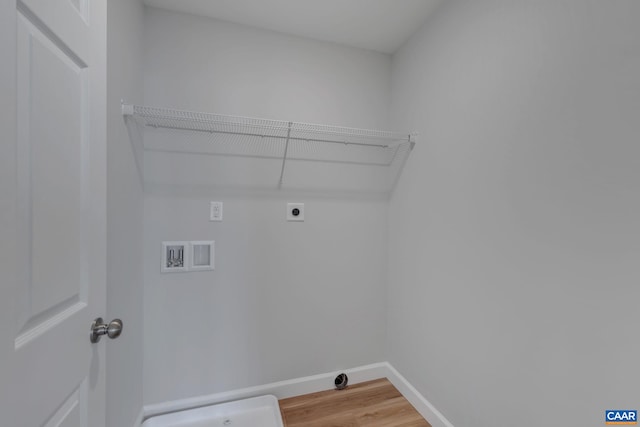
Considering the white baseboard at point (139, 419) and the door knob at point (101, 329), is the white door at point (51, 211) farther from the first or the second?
the white baseboard at point (139, 419)

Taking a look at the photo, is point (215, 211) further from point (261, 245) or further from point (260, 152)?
point (260, 152)

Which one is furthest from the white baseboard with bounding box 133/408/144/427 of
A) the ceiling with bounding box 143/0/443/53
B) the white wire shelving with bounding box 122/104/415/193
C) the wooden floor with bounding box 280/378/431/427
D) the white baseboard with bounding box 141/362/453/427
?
the ceiling with bounding box 143/0/443/53

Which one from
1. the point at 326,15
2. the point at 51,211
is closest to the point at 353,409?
the point at 51,211

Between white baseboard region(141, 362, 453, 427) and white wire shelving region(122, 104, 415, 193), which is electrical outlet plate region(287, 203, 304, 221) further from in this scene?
white baseboard region(141, 362, 453, 427)

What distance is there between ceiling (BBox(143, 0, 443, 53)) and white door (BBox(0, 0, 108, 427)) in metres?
0.90

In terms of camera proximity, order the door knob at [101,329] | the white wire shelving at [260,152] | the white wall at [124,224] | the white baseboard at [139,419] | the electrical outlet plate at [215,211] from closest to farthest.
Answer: the door knob at [101,329]
the white wall at [124,224]
the white baseboard at [139,419]
the white wire shelving at [260,152]
the electrical outlet plate at [215,211]

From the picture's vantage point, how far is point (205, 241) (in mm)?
1662

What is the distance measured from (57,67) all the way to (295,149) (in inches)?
50.1

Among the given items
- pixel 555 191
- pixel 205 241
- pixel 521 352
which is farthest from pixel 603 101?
pixel 205 241

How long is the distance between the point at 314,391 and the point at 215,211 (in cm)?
146

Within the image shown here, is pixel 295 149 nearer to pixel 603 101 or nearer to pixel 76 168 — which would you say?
pixel 76 168

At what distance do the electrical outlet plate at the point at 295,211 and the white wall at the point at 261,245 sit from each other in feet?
0.14

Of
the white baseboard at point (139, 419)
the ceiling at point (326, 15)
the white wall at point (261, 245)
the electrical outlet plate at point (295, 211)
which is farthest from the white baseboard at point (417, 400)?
the ceiling at point (326, 15)

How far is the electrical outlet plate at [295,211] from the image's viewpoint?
71.6 inches
